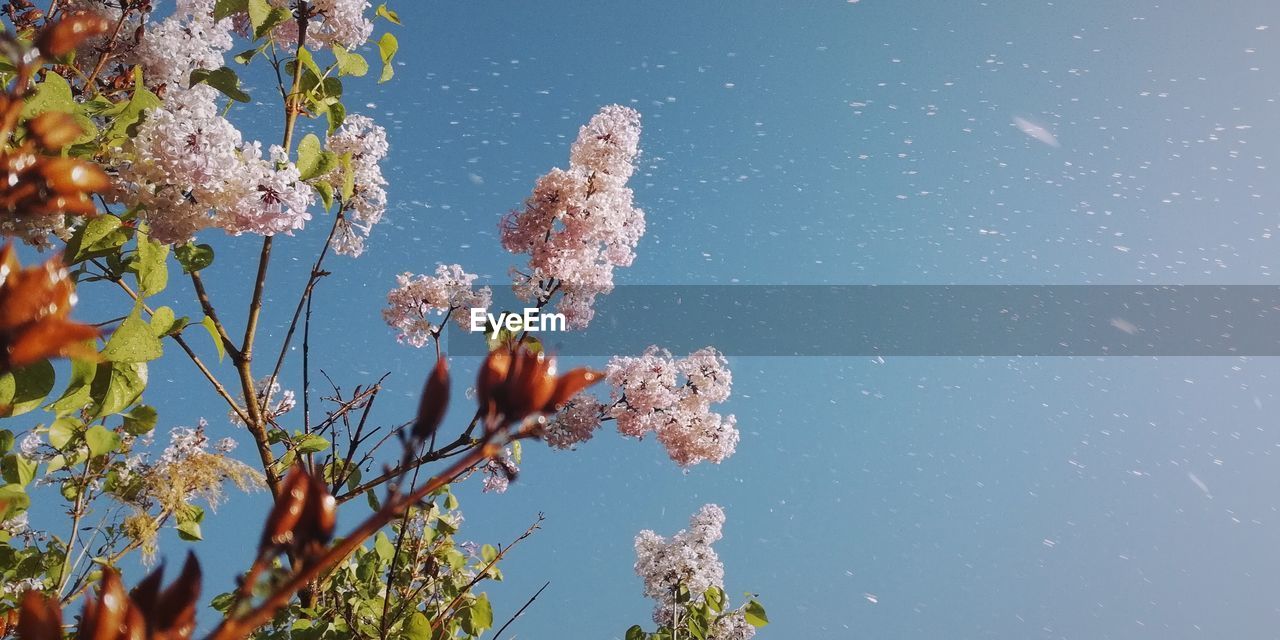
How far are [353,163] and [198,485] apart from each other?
0.81 metres

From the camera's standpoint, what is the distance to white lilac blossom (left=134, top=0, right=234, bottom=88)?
1.29 meters

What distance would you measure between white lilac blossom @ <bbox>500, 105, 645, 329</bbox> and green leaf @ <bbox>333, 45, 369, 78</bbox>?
0.69 m

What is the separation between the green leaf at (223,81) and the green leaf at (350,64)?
0.18m

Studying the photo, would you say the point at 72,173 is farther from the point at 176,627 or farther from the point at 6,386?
the point at 6,386

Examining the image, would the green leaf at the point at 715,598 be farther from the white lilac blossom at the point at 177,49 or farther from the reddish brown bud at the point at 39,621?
the reddish brown bud at the point at 39,621

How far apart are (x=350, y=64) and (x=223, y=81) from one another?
8.0 inches

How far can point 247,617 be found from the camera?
197mm

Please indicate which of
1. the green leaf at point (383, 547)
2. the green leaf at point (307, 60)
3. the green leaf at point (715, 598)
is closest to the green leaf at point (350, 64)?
the green leaf at point (307, 60)

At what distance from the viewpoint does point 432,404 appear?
0.24 metres

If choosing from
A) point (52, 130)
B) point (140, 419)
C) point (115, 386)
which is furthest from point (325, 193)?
point (52, 130)

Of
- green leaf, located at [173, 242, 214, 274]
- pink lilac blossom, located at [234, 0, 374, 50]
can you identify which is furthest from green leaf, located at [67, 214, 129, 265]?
pink lilac blossom, located at [234, 0, 374, 50]

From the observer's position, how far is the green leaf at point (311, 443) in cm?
124

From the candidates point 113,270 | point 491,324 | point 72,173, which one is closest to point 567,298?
point 491,324

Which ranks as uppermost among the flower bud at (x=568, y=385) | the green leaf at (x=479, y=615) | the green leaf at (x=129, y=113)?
the green leaf at (x=129, y=113)
